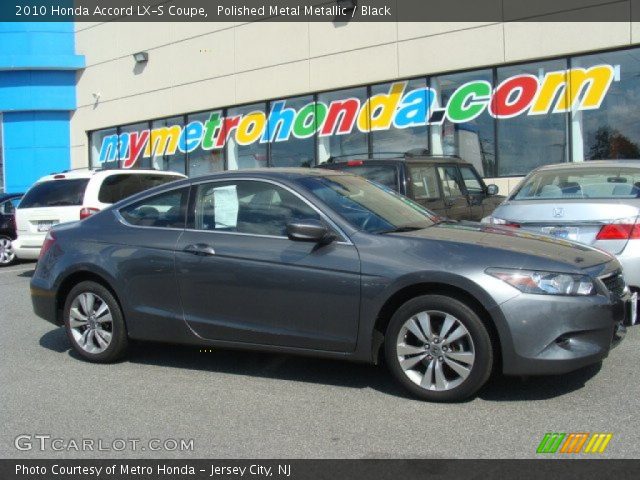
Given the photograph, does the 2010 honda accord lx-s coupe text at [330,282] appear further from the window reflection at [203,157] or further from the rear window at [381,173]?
the window reflection at [203,157]

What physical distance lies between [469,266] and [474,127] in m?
11.1

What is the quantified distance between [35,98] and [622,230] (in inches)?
839

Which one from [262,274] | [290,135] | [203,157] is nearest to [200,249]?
[262,274]

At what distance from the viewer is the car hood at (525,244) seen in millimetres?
4805

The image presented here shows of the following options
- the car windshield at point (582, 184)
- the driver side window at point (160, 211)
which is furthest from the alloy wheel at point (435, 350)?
the car windshield at point (582, 184)

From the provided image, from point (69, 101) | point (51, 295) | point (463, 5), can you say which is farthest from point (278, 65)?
point (51, 295)

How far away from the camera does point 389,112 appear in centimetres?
1653

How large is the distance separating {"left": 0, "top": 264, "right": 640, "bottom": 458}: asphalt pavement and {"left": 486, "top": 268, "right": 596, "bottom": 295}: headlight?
0.75 m

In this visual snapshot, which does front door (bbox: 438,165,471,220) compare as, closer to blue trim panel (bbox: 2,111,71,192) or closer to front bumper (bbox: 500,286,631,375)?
front bumper (bbox: 500,286,631,375)

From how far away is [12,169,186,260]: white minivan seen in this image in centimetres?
1130

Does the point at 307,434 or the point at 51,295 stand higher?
the point at 51,295

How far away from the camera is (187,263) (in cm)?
568

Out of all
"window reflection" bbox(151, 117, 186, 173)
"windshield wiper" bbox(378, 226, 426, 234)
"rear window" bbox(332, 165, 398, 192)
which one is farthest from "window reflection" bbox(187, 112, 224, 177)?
"windshield wiper" bbox(378, 226, 426, 234)
